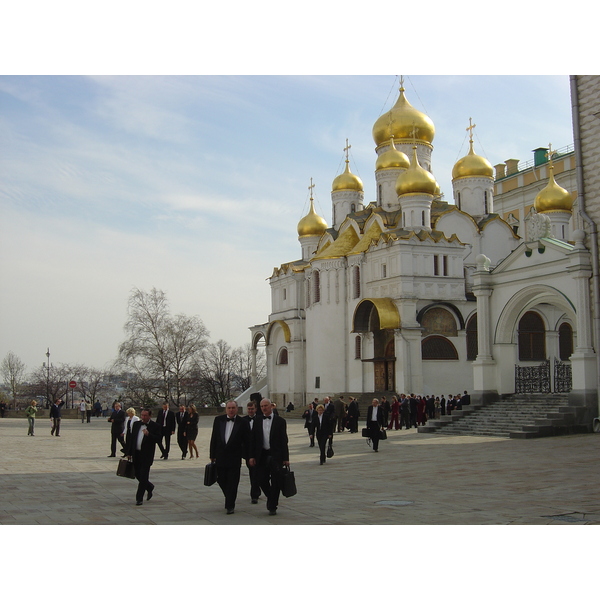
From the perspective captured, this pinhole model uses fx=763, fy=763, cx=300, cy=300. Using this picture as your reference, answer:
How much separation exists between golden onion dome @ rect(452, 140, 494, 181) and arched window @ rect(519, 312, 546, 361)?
1027cm

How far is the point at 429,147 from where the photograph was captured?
141ft

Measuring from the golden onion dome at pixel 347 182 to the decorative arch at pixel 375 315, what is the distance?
38.7ft

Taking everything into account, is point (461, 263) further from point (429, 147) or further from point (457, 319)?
point (429, 147)

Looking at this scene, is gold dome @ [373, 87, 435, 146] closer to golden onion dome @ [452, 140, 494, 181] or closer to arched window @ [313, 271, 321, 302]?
golden onion dome @ [452, 140, 494, 181]

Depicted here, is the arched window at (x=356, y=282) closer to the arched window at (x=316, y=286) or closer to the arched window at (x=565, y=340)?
the arched window at (x=316, y=286)

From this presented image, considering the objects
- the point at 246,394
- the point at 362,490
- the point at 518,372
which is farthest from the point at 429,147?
the point at 362,490

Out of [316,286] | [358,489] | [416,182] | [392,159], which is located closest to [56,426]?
[358,489]

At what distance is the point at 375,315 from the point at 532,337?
287 inches

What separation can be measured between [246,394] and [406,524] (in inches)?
1576

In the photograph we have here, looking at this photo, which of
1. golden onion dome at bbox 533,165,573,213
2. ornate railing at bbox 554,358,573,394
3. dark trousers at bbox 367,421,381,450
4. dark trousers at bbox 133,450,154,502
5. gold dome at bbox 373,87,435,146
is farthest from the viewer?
gold dome at bbox 373,87,435,146

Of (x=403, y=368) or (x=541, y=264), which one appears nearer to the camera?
(x=541, y=264)

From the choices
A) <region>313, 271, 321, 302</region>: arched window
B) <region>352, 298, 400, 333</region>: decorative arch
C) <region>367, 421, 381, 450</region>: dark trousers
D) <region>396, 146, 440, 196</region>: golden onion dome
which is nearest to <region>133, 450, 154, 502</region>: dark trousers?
Result: <region>367, 421, 381, 450</region>: dark trousers

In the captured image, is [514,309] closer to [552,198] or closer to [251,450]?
[552,198]

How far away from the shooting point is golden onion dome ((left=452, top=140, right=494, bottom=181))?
1647 inches
